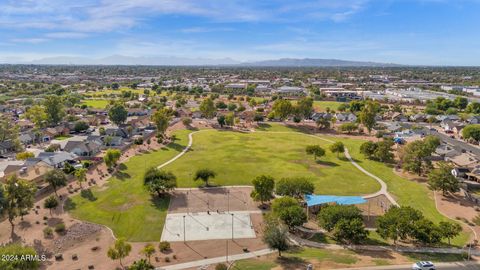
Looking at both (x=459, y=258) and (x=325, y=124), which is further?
(x=325, y=124)

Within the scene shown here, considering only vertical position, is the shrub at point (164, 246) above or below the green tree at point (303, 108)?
below

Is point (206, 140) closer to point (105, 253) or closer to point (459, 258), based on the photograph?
point (105, 253)

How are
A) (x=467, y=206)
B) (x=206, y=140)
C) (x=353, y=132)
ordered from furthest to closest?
(x=353, y=132) < (x=206, y=140) < (x=467, y=206)

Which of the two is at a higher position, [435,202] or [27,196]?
[27,196]

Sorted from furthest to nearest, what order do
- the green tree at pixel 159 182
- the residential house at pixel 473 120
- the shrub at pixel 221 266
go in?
the residential house at pixel 473 120
the green tree at pixel 159 182
the shrub at pixel 221 266

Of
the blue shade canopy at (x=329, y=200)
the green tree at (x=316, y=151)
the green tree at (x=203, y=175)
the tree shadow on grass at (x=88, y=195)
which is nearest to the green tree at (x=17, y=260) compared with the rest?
the tree shadow on grass at (x=88, y=195)

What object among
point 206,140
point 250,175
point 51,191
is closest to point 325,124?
point 206,140

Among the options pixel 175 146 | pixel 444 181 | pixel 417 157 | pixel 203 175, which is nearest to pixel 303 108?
pixel 175 146

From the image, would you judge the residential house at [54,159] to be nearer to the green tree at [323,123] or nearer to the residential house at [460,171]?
the green tree at [323,123]

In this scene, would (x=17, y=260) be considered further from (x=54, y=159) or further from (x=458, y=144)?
(x=458, y=144)
